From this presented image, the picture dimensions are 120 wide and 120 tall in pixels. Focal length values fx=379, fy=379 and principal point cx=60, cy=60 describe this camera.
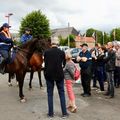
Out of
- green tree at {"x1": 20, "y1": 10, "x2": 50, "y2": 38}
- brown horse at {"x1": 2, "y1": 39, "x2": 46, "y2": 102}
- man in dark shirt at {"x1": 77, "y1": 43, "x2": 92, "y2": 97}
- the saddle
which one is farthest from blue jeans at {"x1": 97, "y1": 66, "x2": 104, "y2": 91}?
green tree at {"x1": 20, "y1": 10, "x2": 50, "y2": 38}

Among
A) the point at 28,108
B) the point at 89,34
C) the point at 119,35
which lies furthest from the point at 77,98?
the point at 89,34

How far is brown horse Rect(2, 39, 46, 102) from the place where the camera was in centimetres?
1232

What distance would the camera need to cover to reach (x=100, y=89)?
14.5m

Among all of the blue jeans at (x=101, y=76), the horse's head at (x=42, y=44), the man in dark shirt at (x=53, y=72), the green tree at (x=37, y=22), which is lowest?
the blue jeans at (x=101, y=76)

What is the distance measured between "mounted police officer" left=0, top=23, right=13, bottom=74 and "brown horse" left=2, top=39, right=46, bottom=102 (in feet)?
0.79

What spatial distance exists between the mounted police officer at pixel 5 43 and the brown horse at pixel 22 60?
0.79ft

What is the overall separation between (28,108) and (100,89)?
440 centimetres

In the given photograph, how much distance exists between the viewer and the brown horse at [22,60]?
12320 millimetres

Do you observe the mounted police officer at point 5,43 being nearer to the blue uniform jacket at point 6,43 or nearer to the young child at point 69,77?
the blue uniform jacket at point 6,43

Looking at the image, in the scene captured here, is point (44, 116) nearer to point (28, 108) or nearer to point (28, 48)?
point (28, 108)

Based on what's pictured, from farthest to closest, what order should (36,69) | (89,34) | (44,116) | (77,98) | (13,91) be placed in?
(89,34) < (36,69) < (13,91) < (77,98) < (44,116)

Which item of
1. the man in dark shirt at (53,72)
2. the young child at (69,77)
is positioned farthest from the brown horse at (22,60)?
the man in dark shirt at (53,72)

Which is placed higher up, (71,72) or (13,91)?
(71,72)

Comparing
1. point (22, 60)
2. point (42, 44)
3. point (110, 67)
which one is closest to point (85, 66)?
point (110, 67)
